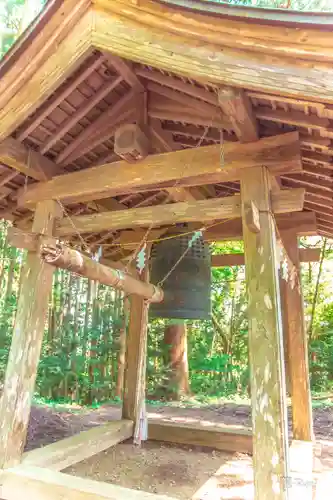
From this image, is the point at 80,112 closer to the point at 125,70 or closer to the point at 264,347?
the point at 125,70

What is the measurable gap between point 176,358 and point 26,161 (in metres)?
6.25

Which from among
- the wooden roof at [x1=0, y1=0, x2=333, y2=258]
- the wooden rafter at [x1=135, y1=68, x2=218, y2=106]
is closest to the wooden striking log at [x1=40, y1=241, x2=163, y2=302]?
the wooden roof at [x1=0, y1=0, x2=333, y2=258]

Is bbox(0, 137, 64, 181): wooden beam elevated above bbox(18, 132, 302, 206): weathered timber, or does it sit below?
above

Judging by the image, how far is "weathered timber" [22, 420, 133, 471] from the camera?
10.0ft

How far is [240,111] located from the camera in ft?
7.51

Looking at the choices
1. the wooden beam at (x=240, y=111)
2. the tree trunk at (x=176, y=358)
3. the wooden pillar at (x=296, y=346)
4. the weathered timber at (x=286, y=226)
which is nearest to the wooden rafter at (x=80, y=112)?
the wooden beam at (x=240, y=111)

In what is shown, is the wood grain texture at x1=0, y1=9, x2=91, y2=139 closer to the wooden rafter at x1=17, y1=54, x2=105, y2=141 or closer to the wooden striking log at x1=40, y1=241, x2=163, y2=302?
the wooden rafter at x1=17, y1=54, x2=105, y2=141

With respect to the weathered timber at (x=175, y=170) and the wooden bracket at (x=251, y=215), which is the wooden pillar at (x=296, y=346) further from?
the wooden bracket at (x=251, y=215)

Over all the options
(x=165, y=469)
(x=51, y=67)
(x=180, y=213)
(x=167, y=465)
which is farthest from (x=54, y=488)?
(x=51, y=67)

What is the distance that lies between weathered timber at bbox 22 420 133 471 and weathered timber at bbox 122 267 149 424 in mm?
179

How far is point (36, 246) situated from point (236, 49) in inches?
67.8

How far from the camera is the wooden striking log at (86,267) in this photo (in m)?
2.42

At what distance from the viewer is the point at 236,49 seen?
2.11 metres

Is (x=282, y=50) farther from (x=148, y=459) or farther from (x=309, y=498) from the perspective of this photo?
(x=148, y=459)
